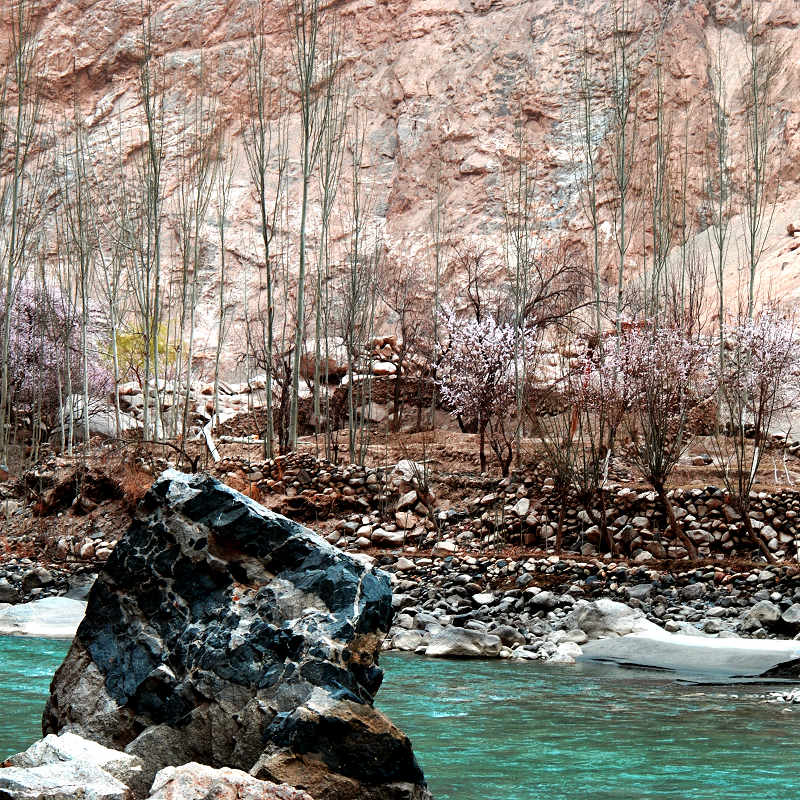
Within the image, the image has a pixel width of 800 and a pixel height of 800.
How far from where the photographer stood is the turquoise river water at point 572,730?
16.2 feet

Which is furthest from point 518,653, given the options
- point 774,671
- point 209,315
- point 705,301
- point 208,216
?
point 208,216

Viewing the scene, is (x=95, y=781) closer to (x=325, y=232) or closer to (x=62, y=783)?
(x=62, y=783)

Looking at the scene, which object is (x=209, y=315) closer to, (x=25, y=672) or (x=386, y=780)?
(x=25, y=672)

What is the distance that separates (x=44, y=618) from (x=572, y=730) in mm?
7265

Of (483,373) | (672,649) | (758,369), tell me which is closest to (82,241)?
(483,373)

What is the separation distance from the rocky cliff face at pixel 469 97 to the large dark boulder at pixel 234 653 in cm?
3103

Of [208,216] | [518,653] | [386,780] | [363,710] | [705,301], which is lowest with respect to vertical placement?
[518,653]

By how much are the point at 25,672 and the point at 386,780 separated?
18.5ft

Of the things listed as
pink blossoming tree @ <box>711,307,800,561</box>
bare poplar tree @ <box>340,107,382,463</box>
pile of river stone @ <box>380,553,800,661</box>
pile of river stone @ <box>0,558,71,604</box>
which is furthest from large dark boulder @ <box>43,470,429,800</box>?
bare poplar tree @ <box>340,107,382,463</box>

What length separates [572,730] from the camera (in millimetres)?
6305

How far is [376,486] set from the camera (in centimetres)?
1608

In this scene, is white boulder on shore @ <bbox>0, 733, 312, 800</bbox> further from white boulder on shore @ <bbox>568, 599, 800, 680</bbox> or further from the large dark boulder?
white boulder on shore @ <bbox>568, 599, 800, 680</bbox>

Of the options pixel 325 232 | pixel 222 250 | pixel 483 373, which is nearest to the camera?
pixel 483 373

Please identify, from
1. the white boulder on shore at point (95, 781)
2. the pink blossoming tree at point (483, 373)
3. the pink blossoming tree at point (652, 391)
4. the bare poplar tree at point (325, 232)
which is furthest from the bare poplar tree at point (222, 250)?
the white boulder on shore at point (95, 781)
